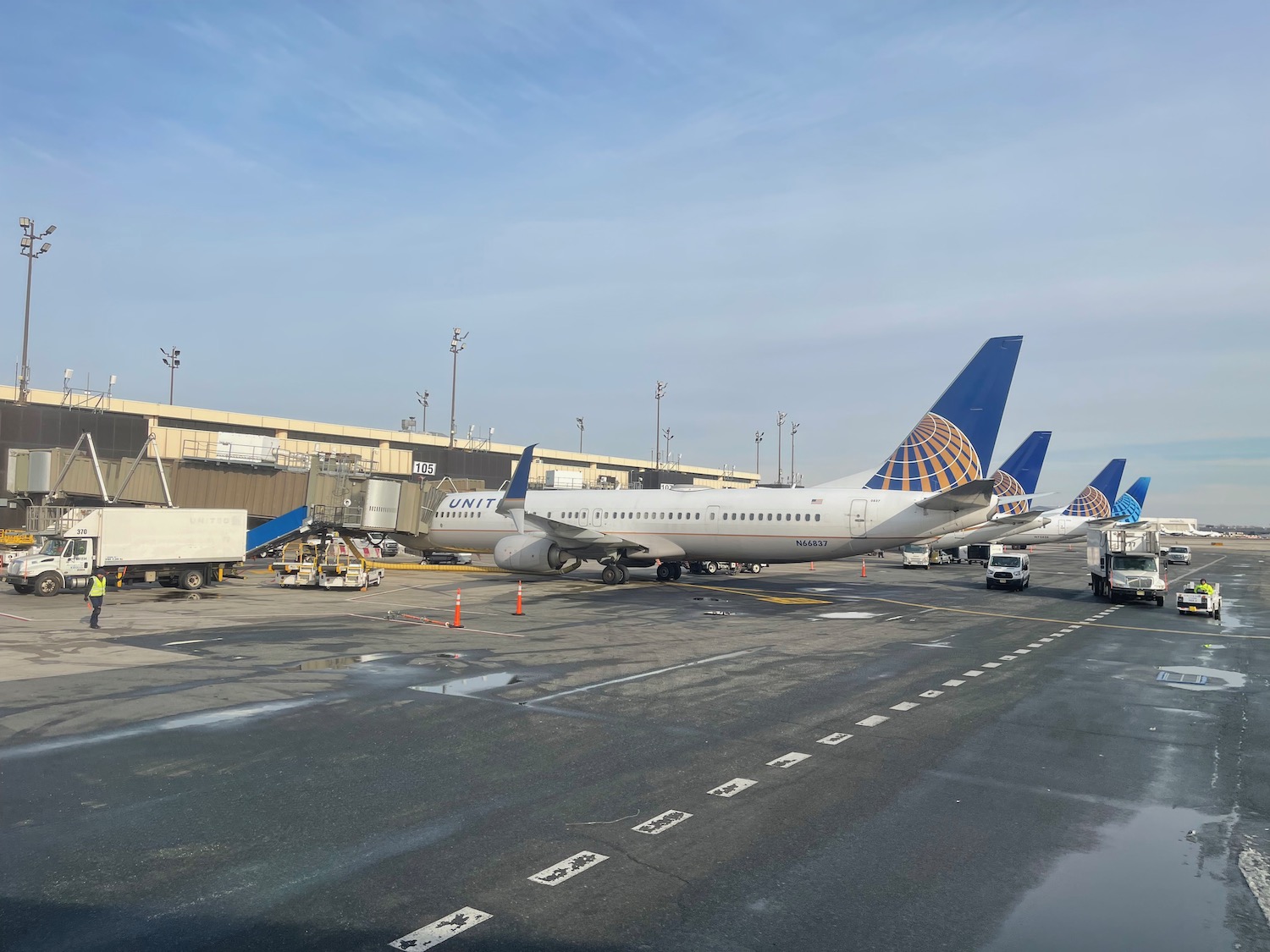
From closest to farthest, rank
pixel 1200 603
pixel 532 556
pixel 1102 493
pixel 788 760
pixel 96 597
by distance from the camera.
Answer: pixel 788 760, pixel 96 597, pixel 1200 603, pixel 532 556, pixel 1102 493

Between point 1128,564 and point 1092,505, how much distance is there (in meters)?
44.2

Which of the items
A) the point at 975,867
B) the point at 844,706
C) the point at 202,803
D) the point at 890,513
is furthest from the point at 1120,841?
the point at 890,513

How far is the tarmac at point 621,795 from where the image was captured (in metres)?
6.00

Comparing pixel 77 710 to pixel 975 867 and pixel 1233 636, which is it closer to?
pixel 975 867

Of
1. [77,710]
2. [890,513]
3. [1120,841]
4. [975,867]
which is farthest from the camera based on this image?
[890,513]

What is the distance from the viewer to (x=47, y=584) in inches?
1068

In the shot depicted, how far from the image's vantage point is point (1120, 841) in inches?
304

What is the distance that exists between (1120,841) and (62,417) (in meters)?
45.9

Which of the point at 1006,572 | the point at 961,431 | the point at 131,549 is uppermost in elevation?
the point at 961,431

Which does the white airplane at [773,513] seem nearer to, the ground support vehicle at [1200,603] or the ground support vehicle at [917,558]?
the ground support vehicle at [1200,603]

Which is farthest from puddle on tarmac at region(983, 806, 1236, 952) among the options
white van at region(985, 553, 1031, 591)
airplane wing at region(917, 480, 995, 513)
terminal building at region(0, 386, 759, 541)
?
white van at region(985, 553, 1031, 591)

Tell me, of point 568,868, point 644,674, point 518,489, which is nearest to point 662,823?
point 568,868

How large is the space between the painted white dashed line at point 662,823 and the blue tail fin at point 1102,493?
7304cm

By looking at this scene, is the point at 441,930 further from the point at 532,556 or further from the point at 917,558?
the point at 917,558
